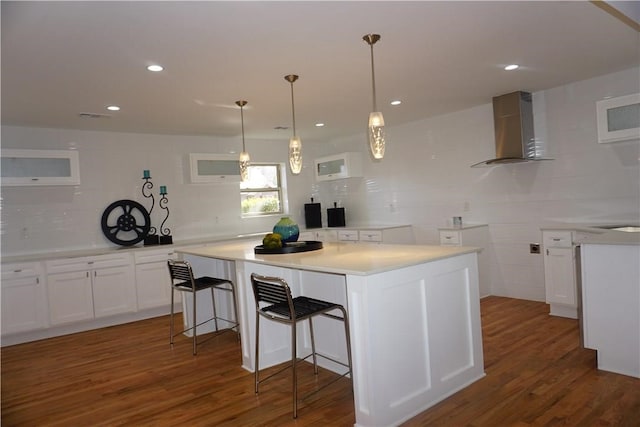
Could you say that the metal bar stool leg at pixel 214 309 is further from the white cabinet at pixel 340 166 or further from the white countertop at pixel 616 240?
the white countertop at pixel 616 240

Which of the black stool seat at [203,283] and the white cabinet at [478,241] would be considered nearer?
the black stool seat at [203,283]

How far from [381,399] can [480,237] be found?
3.18m

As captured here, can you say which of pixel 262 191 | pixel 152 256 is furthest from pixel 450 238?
pixel 152 256

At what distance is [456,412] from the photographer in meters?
2.46

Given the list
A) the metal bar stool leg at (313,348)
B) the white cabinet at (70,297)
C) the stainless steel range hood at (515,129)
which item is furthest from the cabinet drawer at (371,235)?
the white cabinet at (70,297)

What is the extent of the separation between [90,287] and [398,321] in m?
3.72

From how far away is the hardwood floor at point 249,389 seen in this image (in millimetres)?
2451

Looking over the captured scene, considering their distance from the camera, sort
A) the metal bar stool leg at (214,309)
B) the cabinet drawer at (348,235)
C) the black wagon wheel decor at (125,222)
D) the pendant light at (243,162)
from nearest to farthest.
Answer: the pendant light at (243,162)
the metal bar stool leg at (214,309)
the black wagon wheel decor at (125,222)
the cabinet drawer at (348,235)

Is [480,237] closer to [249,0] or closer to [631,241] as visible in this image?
[631,241]

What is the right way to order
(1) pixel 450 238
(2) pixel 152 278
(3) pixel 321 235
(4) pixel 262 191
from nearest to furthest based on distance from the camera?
(1) pixel 450 238, (2) pixel 152 278, (3) pixel 321 235, (4) pixel 262 191

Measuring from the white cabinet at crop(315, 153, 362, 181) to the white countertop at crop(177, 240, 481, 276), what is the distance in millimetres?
3046

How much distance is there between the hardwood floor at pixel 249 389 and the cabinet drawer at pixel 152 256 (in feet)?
3.67

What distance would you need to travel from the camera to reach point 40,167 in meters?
4.73

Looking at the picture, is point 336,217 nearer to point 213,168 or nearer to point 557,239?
point 213,168
